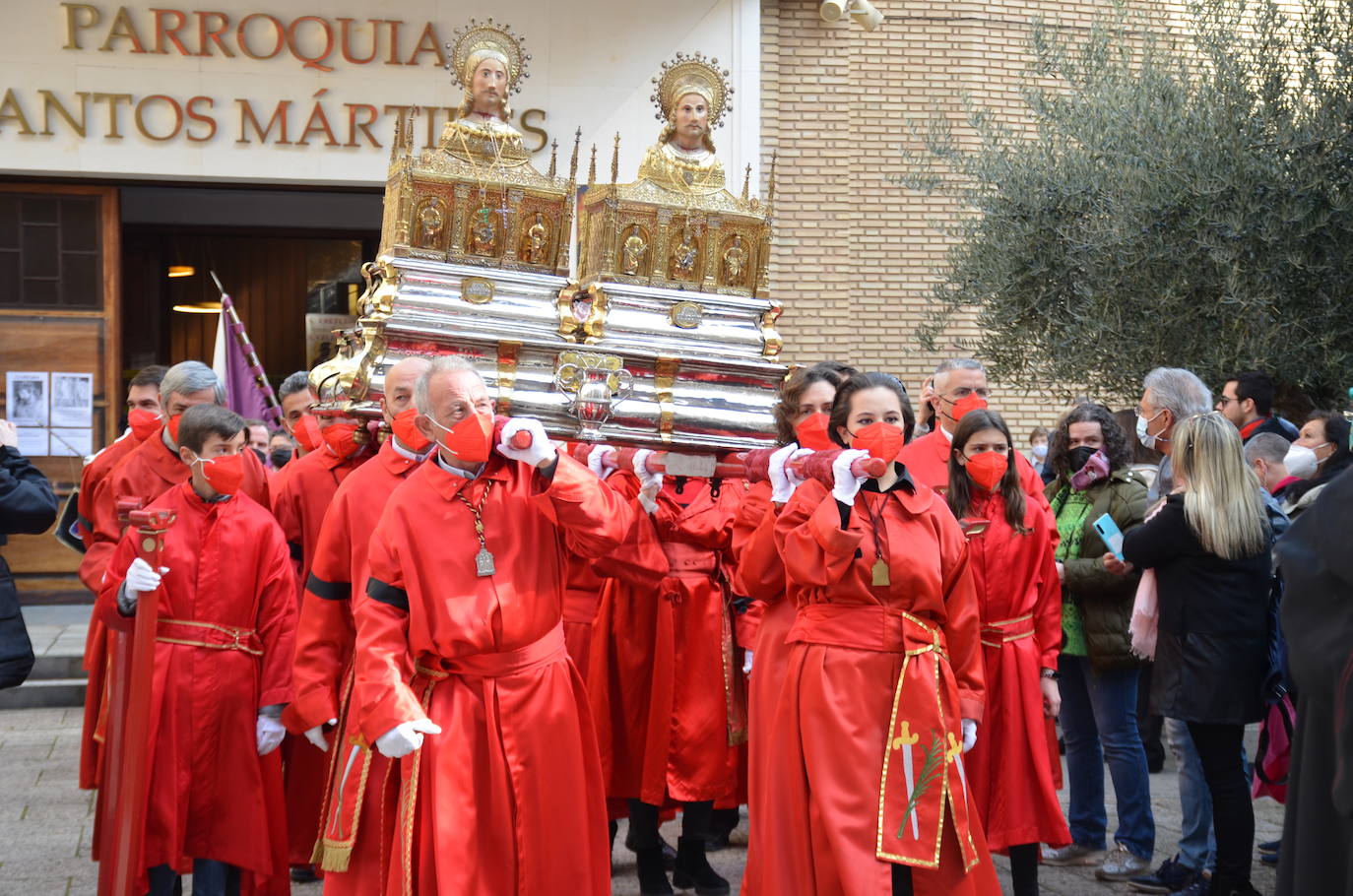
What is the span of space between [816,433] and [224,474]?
2024mm

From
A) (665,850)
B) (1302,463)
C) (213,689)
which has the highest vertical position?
(1302,463)

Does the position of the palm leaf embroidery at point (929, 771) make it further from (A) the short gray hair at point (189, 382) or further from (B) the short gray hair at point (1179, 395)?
(A) the short gray hair at point (189, 382)

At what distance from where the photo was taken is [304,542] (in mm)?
6047

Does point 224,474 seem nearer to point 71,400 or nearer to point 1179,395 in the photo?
point 1179,395

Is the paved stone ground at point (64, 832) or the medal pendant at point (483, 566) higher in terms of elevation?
the medal pendant at point (483, 566)

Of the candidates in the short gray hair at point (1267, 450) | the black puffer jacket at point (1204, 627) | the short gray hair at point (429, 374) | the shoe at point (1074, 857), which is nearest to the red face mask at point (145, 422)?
the short gray hair at point (429, 374)

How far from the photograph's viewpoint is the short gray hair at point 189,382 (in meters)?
6.18

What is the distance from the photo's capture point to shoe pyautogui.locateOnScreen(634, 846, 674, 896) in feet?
19.4

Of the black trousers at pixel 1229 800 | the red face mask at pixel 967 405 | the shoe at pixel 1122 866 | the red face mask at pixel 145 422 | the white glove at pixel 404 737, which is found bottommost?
the shoe at pixel 1122 866

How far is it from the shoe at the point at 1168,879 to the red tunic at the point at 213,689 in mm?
3279

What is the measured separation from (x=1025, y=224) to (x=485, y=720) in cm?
892

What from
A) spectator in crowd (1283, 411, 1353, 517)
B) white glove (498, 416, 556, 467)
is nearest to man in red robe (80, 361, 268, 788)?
white glove (498, 416, 556, 467)

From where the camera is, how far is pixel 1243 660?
5.47 m

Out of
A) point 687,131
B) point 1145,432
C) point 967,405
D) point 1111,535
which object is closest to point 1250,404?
point 1145,432
